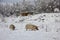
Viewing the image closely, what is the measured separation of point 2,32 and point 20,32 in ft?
0.78

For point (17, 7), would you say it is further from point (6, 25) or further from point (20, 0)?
point (6, 25)

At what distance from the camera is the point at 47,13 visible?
1950 mm

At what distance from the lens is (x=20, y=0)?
201 cm

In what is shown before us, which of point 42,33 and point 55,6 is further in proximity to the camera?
point 55,6

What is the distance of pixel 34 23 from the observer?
188cm

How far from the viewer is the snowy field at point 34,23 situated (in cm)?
176

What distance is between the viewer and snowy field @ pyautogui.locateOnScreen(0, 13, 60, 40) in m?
1.76

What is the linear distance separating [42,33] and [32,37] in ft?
0.46

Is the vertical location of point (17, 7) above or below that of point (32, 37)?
above

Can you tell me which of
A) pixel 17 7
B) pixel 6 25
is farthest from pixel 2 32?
pixel 17 7

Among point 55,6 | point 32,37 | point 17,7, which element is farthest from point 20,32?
point 55,6

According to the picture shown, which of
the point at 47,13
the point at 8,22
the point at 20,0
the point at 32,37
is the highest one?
the point at 20,0

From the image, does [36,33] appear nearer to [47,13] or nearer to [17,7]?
[47,13]

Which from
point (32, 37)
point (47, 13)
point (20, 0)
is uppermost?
point (20, 0)
